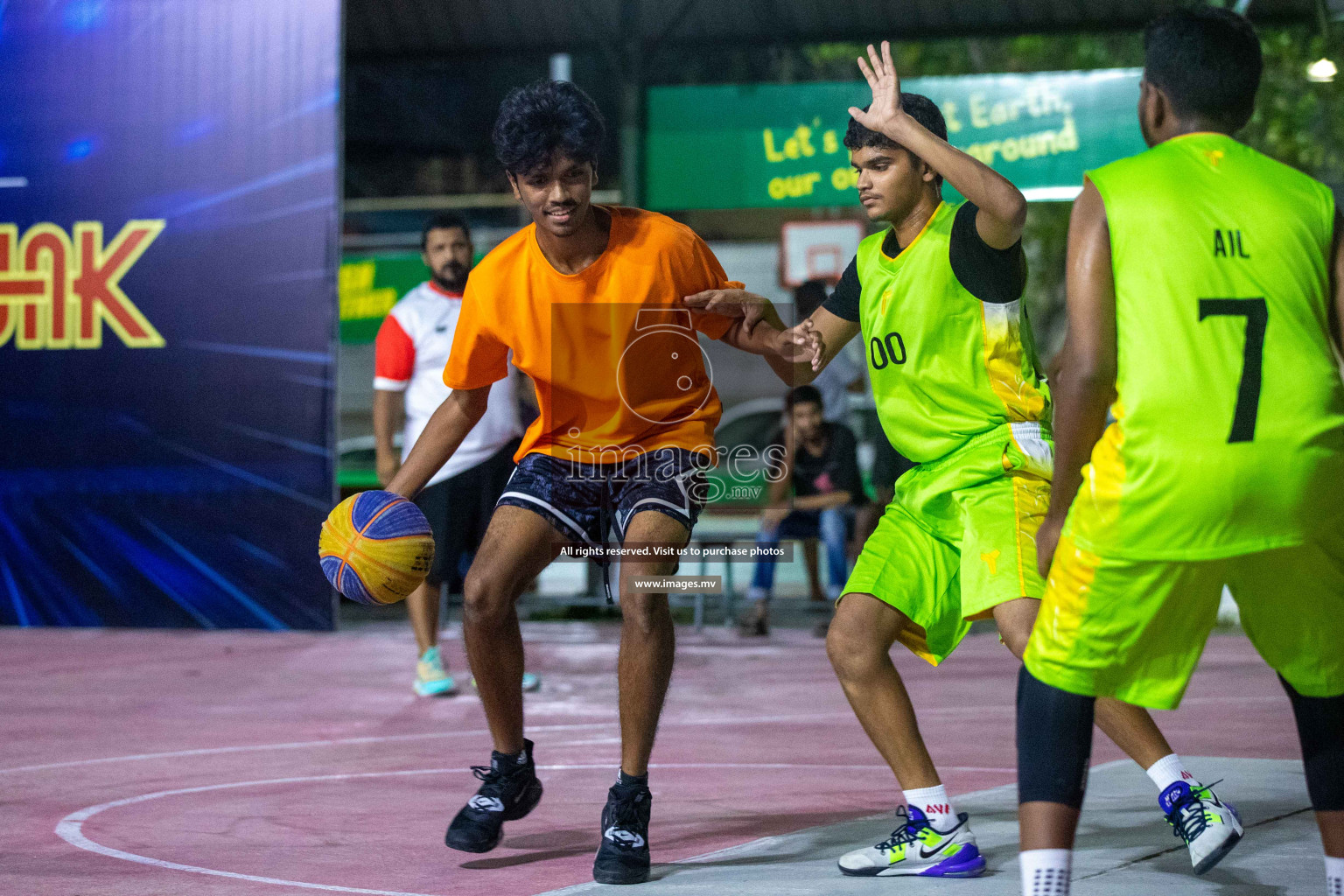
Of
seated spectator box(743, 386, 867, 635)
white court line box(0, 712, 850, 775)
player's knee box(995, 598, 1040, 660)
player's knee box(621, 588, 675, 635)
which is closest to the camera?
player's knee box(995, 598, 1040, 660)

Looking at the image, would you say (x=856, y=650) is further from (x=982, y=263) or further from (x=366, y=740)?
(x=366, y=740)

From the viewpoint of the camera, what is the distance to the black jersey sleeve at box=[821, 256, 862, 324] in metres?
4.32

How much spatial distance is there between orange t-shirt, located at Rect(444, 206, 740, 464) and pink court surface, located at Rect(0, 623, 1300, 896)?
124 centimetres

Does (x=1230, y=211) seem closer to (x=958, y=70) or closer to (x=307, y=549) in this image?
(x=307, y=549)

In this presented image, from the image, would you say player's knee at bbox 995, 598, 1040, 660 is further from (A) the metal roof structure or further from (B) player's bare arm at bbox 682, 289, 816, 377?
(A) the metal roof structure

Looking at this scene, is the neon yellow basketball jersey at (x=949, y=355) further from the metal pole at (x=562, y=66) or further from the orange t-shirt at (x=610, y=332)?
the metal pole at (x=562, y=66)

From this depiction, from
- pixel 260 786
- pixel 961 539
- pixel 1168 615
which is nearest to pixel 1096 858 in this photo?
pixel 961 539

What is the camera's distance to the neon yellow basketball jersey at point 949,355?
398 cm

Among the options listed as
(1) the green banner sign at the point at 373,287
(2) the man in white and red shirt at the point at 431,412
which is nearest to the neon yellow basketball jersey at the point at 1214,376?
(2) the man in white and red shirt at the point at 431,412

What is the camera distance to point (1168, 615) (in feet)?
9.16

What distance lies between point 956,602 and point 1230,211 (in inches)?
64.3

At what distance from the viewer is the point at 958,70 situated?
17.8 metres

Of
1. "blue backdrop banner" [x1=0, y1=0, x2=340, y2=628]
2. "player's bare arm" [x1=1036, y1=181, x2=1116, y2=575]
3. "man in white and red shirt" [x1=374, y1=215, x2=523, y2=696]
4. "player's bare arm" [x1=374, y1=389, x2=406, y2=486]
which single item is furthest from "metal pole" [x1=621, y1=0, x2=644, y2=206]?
"player's bare arm" [x1=1036, y1=181, x2=1116, y2=575]

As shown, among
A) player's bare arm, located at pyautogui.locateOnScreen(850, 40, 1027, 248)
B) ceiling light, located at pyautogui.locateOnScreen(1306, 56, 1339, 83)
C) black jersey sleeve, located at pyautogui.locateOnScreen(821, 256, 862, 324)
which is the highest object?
ceiling light, located at pyautogui.locateOnScreen(1306, 56, 1339, 83)
